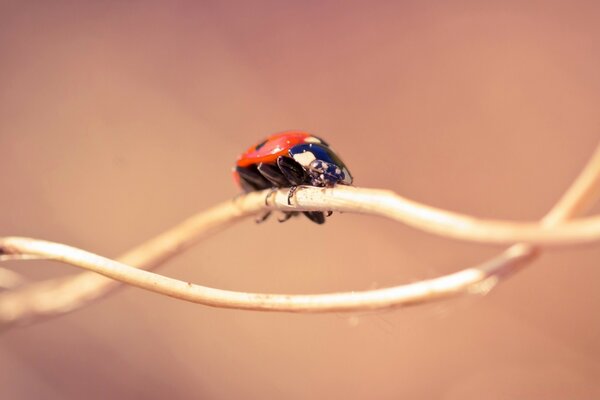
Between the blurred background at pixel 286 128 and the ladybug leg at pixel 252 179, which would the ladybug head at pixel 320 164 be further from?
the blurred background at pixel 286 128

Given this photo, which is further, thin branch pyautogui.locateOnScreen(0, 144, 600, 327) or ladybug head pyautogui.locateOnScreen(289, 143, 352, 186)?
ladybug head pyautogui.locateOnScreen(289, 143, 352, 186)

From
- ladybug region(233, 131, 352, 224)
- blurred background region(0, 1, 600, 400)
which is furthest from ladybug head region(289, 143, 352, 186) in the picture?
blurred background region(0, 1, 600, 400)

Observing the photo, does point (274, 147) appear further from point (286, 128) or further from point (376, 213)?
point (286, 128)

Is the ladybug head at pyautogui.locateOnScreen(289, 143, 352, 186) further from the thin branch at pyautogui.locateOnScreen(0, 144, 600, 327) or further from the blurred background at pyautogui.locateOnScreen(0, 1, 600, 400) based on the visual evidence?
the blurred background at pyautogui.locateOnScreen(0, 1, 600, 400)

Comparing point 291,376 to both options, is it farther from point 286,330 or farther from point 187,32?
point 187,32

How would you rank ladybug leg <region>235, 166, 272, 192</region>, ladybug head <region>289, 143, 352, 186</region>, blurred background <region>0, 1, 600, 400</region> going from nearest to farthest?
ladybug head <region>289, 143, 352, 186</region> → ladybug leg <region>235, 166, 272, 192</region> → blurred background <region>0, 1, 600, 400</region>

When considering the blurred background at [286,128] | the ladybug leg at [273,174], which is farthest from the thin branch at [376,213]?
the blurred background at [286,128]
